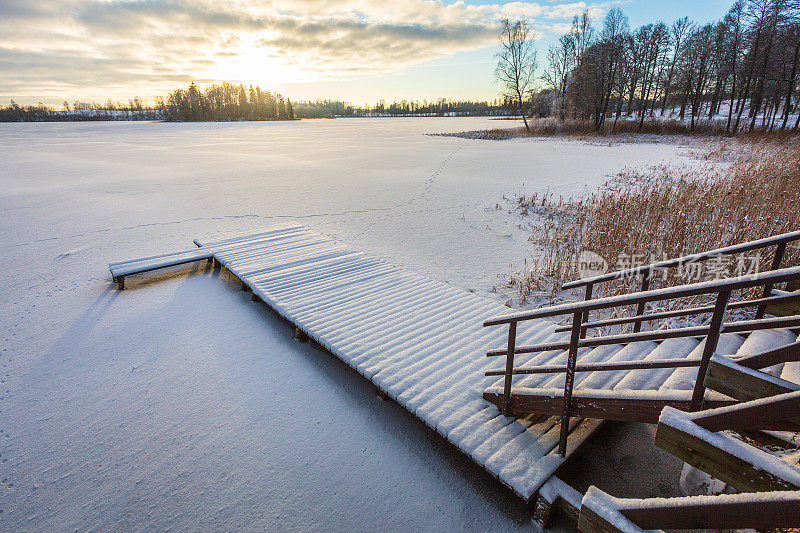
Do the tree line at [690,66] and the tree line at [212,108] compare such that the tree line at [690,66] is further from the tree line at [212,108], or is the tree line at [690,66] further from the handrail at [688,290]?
the tree line at [212,108]

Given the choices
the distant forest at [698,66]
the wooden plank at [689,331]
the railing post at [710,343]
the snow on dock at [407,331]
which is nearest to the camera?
the railing post at [710,343]

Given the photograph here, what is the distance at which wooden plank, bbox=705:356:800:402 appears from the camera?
79.7 inches

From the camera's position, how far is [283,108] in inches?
4673

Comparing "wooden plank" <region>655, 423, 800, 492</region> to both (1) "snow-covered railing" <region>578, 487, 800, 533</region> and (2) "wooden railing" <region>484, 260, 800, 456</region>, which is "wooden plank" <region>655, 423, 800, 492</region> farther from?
(2) "wooden railing" <region>484, 260, 800, 456</region>

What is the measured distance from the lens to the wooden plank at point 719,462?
170 centimetres

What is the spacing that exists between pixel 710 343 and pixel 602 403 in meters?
0.83

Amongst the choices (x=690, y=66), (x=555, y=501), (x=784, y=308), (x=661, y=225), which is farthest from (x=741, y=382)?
(x=690, y=66)

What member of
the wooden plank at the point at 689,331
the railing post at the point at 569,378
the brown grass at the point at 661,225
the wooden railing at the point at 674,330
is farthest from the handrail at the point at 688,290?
the brown grass at the point at 661,225

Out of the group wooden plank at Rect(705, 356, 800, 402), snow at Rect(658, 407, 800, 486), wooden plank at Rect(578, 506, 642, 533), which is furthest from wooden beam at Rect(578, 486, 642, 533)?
wooden plank at Rect(705, 356, 800, 402)

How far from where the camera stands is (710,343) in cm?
205

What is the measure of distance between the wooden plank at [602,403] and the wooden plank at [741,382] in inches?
4.1

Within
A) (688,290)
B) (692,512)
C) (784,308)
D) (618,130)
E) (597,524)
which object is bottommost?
Answer: (597,524)

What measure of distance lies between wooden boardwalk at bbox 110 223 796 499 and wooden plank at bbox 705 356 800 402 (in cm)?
48

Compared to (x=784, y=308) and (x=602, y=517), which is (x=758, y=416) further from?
(x=784, y=308)
